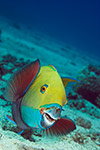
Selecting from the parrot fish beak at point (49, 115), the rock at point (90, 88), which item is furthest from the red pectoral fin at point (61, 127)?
the rock at point (90, 88)

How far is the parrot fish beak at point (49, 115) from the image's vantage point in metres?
0.92

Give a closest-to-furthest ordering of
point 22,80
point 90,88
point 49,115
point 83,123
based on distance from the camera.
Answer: point 49,115 < point 22,80 < point 83,123 < point 90,88

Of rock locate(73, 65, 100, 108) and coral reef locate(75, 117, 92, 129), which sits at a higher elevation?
rock locate(73, 65, 100, 108)

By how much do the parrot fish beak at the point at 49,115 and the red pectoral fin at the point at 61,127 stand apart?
383 mm

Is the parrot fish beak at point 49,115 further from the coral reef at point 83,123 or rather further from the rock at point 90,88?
the rock at point 90,88

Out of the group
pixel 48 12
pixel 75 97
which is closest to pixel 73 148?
pixel 75 97

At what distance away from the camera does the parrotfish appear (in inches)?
37.1

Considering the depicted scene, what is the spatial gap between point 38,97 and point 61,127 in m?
0.56

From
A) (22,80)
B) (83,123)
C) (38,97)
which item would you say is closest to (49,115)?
(38,97)

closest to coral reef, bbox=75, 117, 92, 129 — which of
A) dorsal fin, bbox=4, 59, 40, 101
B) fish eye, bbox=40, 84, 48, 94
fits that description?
dorsal fin, bbox=4, 59, 40, 101

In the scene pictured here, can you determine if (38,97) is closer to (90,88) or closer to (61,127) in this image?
(61,127)

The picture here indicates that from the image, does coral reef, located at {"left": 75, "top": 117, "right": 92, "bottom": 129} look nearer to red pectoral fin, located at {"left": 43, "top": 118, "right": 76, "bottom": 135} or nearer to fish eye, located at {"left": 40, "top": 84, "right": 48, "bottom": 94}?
red pectoral fin, located at {"left": 43, "top": 118, "right": 76, "bottom": 135}

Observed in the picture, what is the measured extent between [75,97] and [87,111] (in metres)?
0.71

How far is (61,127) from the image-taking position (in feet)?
4.37
